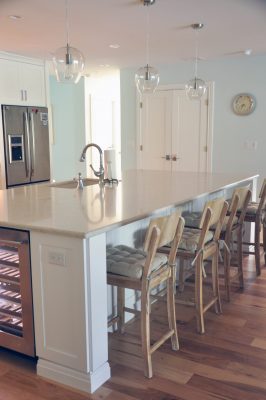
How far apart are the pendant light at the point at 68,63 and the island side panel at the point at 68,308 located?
4.63 ft

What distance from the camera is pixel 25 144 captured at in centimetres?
568

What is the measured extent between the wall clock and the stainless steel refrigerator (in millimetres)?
2791

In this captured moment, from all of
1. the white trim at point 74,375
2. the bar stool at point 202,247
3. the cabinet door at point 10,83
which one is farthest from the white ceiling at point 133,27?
the white trim at point 74,375

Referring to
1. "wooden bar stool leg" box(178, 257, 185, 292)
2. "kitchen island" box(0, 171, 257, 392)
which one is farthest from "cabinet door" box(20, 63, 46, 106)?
"kitchen island" box(0, 171, 257, 392)

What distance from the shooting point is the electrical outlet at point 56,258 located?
2.18 meters

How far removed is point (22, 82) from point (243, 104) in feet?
10.4

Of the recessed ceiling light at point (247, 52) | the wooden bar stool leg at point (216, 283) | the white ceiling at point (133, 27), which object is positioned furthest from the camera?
the recessed ceiling light at point (247, 52)

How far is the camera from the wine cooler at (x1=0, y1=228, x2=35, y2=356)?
231 cm

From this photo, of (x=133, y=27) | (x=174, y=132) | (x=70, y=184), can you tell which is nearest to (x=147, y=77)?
(x=133, y=27)

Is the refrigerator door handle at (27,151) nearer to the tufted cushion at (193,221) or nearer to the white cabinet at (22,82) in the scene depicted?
the white cabinet at (22,82)

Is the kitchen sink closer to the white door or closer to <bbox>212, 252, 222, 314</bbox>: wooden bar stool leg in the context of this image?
<bbox>212, 252, 222, 314</bbox>: wooden bar stool leg

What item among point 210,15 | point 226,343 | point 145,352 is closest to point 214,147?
point 210,15

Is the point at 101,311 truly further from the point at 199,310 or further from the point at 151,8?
the point at 151,8

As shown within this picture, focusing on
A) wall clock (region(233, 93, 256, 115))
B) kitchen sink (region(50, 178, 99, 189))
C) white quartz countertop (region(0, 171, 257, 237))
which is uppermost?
wall clock (region(233, 93, 256, 115))
